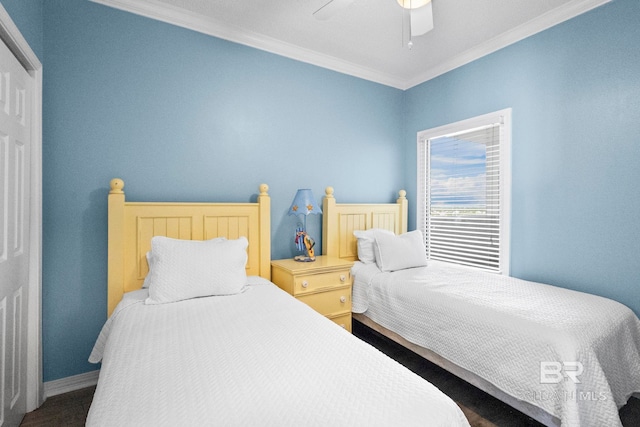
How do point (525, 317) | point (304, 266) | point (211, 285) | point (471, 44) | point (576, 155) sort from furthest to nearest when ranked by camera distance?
1. point (471, 44)
2. point (304, 266)
3. point (576, 155)
4. point (211, 285)
5. point (525, 317)

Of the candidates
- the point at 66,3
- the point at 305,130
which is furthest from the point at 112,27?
the point at 305,130

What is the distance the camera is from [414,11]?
6.36 feet

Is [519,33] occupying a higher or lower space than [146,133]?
higher

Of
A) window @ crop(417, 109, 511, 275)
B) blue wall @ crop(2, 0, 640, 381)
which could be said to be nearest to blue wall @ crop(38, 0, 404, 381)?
blue wall @ crop(2, 0, 640, 381)

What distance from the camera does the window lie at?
2.79 meters

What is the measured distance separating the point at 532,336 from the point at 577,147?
1.54 m

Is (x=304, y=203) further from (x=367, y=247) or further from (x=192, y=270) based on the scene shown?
(x=192, y=270)

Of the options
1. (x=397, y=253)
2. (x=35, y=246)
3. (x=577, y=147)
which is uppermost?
(x=577, y=147)

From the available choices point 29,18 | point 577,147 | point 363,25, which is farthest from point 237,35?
point 577,147

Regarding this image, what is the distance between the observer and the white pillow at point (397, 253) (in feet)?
9.05

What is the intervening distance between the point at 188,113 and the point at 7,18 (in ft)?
3.53

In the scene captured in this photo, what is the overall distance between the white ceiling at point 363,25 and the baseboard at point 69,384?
2.52 meters

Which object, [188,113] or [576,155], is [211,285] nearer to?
[188,113]

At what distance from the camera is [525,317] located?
1.71 metres
